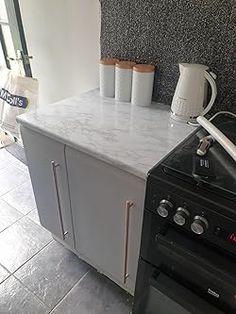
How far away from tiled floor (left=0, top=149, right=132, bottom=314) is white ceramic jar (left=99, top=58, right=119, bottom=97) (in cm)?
95

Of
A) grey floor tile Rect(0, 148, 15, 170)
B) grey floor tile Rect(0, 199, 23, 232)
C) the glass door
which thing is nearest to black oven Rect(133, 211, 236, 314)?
grey floor tile Rect(0, 199, 23, 232)

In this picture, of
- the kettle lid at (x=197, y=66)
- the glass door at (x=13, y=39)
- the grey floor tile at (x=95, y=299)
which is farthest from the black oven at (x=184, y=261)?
the glass door at (x=13, y=39)

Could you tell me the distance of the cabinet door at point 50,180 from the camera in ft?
3.44

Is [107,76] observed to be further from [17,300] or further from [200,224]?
[17,300]

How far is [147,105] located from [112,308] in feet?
3.30

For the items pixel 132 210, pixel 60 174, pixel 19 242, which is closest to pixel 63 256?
pixel 19 242

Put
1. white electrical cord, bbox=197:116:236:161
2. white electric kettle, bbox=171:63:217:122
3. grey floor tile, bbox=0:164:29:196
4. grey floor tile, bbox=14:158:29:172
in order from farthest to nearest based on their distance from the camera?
grey floor tile, bbox=14:158:29:172, grey floor tile, bbox=0:164:29:196, white electric kettle, bbox=171:63:217:122, white electrical cord, bbox=197:116:236:161

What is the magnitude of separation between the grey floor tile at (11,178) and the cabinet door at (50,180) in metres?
0.73

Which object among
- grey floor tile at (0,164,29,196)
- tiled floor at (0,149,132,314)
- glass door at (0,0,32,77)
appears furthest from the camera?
grey floor tile at (0,164,29,196)

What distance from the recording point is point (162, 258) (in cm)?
82

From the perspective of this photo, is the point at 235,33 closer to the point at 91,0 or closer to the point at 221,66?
the point at 221,66

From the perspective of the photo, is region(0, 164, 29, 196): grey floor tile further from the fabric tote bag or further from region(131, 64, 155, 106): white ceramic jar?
region(131, 64, 155, 106): white ceramic jar

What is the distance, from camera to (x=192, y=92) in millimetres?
1006

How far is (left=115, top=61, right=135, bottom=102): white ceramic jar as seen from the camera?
1.18m
